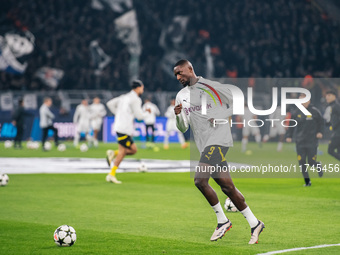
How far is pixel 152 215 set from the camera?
1066cm

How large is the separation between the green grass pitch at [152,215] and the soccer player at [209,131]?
0.52m

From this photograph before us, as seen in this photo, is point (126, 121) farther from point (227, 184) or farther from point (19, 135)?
point (19, 135)

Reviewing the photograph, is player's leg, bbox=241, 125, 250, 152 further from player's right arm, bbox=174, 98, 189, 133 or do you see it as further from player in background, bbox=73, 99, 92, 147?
player's right arm, bbox=174, 98, 189, 133

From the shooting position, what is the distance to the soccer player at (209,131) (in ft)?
25.7

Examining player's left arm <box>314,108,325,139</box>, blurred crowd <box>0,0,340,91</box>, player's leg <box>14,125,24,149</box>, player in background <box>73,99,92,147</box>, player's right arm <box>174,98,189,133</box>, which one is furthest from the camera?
blurred crowd <box>0,0,340,91</box>

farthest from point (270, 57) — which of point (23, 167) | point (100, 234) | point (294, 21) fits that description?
point (100, 234)

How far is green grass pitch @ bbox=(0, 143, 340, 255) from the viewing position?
25.9 feet

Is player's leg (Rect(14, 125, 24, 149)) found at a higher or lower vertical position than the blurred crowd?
lower

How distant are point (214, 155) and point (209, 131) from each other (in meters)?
0.34

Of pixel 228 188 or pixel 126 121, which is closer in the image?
pixel 228 188

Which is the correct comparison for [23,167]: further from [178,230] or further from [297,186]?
[178,230]

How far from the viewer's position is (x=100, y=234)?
874cm

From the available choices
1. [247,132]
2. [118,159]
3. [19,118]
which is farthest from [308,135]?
[19,118]

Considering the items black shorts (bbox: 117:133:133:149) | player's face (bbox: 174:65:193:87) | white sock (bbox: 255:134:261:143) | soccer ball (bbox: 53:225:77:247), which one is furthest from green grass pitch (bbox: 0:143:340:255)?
white sock (bbox: 255:134:261:143)
